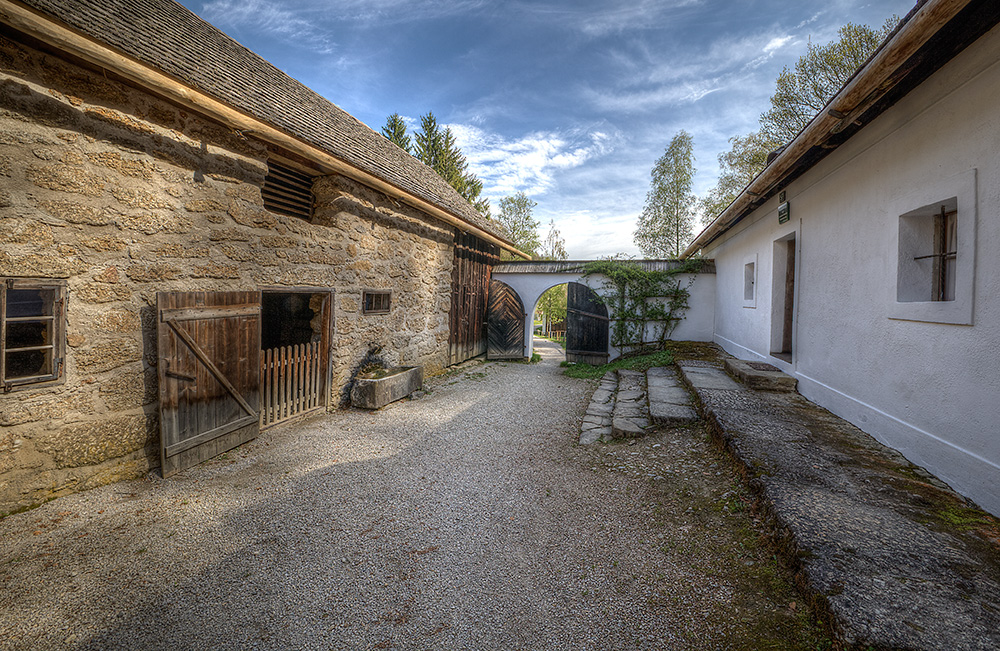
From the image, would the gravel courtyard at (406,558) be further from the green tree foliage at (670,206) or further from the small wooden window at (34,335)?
the green tree foliage at (670,206)

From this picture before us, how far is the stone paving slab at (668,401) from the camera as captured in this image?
4.62m

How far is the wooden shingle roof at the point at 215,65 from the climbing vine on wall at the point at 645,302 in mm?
4760

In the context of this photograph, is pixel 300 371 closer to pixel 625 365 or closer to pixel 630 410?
pixel 630 410

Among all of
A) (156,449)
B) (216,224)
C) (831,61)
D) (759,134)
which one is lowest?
(156,449)

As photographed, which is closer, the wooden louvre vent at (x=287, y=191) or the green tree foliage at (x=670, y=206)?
the wooden louvre vent at (x=287, y=191)

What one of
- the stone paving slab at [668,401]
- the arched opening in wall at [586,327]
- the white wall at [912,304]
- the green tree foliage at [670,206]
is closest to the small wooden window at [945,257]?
the white wall at [912,304]

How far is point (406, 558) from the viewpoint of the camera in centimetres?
257

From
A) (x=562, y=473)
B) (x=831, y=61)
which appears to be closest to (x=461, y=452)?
(x=562, y=473)

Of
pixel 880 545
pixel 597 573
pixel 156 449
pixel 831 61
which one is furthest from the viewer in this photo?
pixel 831 61

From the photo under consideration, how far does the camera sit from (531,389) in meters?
7.56

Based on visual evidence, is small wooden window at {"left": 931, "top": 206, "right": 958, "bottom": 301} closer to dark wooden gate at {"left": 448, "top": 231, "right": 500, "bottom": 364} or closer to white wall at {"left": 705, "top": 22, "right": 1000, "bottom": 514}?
white wall at {"left": 705, "top": 22, "right": 1000, "bottom": 514}

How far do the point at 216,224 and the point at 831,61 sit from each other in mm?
16758

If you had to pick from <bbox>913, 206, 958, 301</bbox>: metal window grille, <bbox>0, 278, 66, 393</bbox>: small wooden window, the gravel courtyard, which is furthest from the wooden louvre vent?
<bbox>913, 206, 958, 301</bbox>: metal window grille

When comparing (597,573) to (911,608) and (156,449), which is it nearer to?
(911,608)
